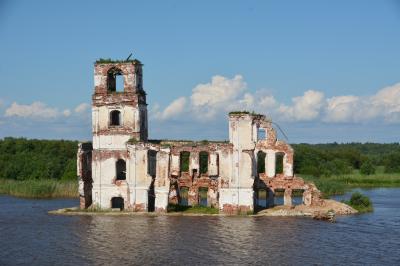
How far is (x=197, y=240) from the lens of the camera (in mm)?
28656

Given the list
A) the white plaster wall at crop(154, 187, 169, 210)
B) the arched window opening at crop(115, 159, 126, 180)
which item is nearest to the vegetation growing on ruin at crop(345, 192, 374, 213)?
the white plaster wall at crop(154, 187, 169, 210)

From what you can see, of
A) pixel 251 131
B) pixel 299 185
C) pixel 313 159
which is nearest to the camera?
pixel 251 131

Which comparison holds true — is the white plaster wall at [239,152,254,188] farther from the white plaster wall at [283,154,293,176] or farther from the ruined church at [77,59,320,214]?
the white plaster wall at [283,154,293,176]

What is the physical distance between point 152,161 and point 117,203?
3.85m

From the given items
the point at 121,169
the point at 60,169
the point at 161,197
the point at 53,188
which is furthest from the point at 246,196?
the point at 60,169

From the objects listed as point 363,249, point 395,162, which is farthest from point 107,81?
point 395,162

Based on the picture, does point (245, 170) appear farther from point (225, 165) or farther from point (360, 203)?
point (360, 203)

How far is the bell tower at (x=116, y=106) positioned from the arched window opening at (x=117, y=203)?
3958 mm

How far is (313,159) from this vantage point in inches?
2717

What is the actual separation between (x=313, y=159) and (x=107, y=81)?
36.2 metres

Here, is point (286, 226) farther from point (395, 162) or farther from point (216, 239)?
point (395, 162)

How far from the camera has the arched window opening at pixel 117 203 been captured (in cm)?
3956

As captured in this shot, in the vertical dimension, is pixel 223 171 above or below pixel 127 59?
below

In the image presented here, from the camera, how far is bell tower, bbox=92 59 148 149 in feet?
124
